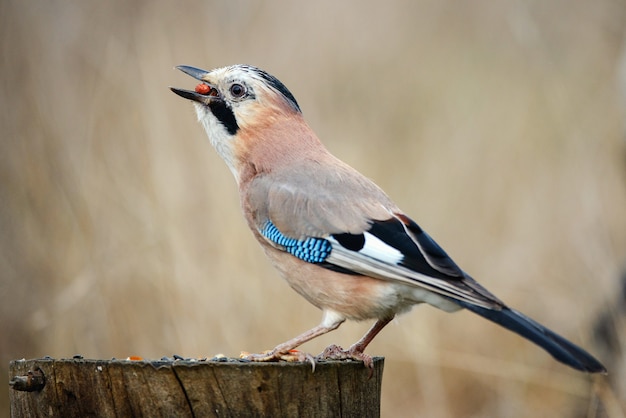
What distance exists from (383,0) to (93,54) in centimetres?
528

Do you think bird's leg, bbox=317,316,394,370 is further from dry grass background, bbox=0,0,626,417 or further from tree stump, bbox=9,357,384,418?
dry grass background, bbox=0,0,626,417

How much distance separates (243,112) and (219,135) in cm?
19

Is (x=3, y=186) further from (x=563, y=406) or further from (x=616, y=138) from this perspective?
(x=616, y=138)

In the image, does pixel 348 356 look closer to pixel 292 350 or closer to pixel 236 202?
pixel 292 350

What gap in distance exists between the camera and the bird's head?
188 inches

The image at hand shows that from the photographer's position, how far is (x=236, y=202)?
23.7 feet

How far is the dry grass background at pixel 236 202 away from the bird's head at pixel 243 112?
82.2 inches

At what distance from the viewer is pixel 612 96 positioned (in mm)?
8758

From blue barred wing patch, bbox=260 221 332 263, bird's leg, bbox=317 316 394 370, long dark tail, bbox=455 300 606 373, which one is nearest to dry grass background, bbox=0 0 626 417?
bird's leg, bbox=317 316 394 370

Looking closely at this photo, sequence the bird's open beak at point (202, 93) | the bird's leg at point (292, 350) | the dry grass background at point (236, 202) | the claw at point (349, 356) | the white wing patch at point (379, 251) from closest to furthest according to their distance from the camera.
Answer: the claw at point (349, 356) < the bird's leg at point (292, 350) < the white wing patch at point (379, 251) < the bird's open beak at point (202, 93) < the dry grass background at point (236, 202)

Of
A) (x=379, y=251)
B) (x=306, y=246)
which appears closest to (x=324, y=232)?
(x=306, y=246)

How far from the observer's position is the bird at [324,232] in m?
3.77

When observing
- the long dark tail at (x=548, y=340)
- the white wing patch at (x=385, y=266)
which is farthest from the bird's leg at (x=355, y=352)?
the long dark tail at (x=548, y=340)

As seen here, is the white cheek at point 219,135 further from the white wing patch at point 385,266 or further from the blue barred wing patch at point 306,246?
the white wing patch at point 385,266
